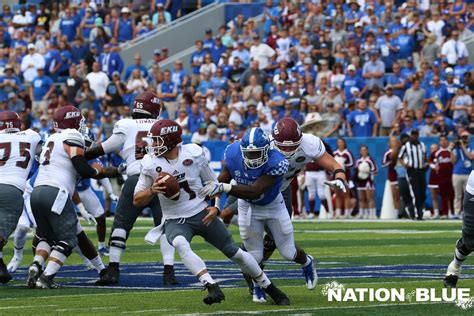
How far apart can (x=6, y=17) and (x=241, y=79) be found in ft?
28.8

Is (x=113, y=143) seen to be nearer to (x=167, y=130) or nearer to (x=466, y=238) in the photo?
(x=167, y=130)

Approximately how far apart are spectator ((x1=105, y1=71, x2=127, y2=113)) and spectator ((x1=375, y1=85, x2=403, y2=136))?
5.84 metres

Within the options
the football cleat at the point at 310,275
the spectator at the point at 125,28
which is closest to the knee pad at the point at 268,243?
the football cleat at the point at 310,275

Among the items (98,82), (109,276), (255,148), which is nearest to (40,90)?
(98,82)

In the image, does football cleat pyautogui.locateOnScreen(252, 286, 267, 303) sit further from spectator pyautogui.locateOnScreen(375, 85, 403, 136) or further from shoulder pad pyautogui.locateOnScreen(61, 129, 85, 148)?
spectator pyautogui.locateOnScreen(375, 85, 403, 136)

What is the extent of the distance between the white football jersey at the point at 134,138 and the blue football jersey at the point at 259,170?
6.69 ft

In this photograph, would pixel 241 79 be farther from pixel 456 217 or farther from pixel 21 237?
pixel 21 237

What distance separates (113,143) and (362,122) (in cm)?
1228

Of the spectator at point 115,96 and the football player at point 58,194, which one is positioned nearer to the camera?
the football player at point 58,194

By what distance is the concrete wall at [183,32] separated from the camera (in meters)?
29.3

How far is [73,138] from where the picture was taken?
36.2 ft

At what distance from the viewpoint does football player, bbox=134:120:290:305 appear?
9312 mm

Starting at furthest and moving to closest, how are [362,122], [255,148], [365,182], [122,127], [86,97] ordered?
[86,97] < [362,122] < [365,182] < [122,127] < [255,148]

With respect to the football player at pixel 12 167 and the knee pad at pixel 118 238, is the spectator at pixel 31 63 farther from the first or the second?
the knee pad at pixel 118 238
